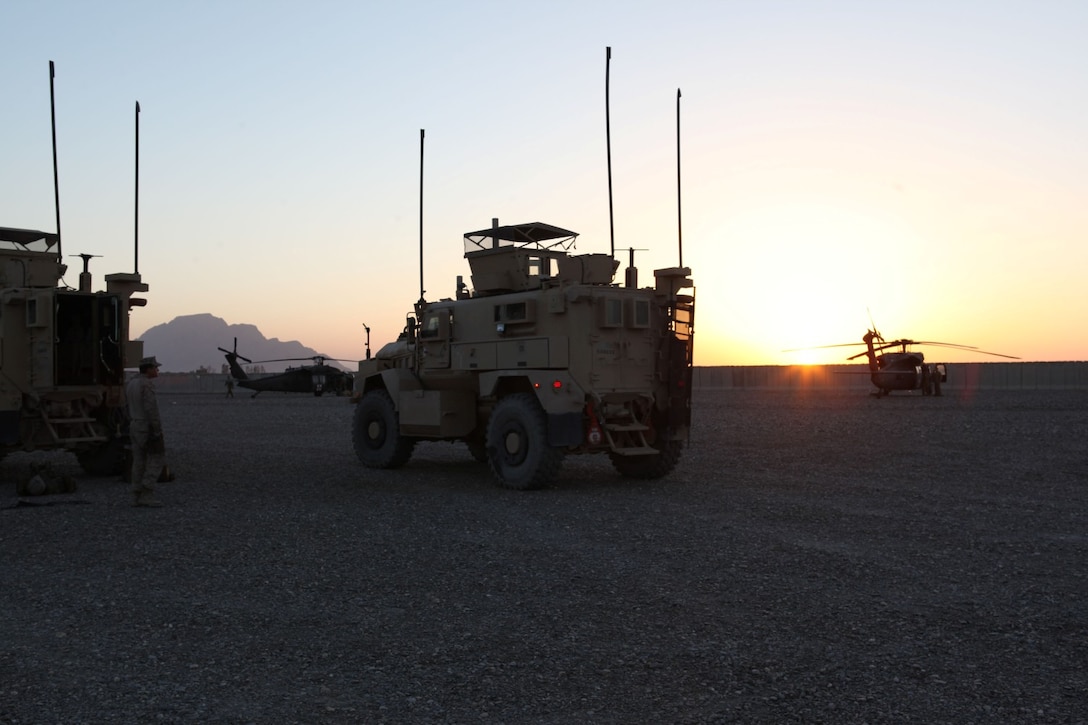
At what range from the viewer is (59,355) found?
50.4 ft

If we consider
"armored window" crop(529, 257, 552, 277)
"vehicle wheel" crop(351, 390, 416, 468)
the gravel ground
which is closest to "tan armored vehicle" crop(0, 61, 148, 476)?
the gravel ground

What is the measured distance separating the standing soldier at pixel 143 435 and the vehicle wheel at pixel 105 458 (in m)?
3.64

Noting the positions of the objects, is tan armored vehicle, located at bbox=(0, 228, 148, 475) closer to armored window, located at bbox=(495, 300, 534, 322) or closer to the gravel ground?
the gravel ground

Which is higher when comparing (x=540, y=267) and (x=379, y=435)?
(x=540, y=267)

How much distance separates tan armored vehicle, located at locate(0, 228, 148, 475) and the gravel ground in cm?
113

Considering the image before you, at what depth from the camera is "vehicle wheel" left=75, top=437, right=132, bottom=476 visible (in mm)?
15172

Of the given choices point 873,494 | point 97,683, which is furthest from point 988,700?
point 873,494

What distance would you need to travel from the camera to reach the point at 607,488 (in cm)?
1344

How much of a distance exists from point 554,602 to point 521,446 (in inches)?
258

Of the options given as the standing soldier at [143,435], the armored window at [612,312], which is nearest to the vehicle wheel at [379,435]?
the armored window at [612,312]

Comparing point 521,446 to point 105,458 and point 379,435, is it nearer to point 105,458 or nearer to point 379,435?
point 379,435

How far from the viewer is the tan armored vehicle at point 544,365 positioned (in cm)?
1315

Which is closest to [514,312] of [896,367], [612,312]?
[612,312]

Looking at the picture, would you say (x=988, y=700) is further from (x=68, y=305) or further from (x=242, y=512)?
(x=68, y=305)
